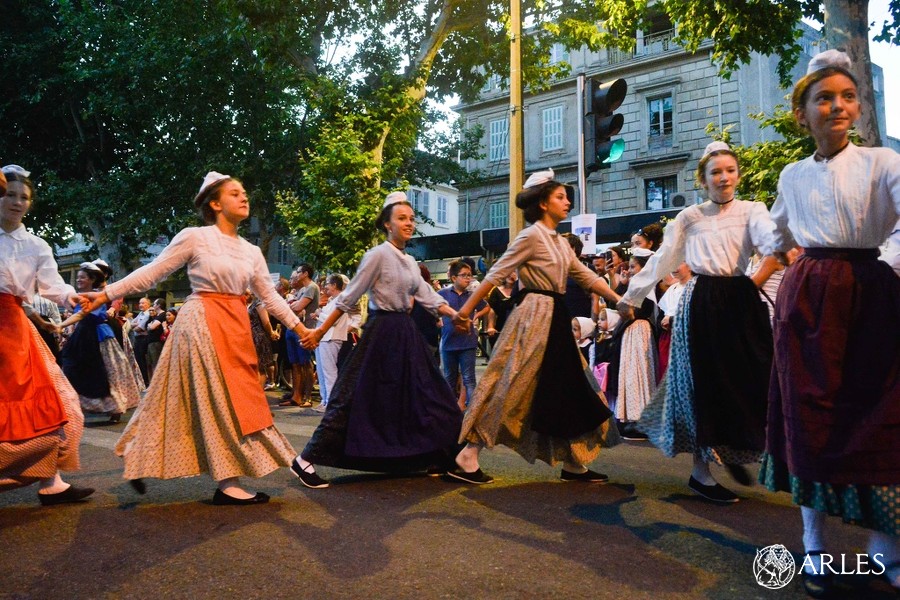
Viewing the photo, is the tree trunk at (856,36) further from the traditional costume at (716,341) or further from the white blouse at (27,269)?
the white blouse at (27,269)

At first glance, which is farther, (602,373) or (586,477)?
(602,373)

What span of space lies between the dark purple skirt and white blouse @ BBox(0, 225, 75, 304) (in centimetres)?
396

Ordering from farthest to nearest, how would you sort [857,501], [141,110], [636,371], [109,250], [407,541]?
[109,250] → [141,110] → [636,371] → [407,541] → [857,501]

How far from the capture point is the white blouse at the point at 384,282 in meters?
5.37

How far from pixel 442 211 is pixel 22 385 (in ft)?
154

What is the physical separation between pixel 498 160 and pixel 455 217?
16.6 metres

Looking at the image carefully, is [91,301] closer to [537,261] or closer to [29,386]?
[29,386]

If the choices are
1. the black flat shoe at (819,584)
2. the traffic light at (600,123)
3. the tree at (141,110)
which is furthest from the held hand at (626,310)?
the tree at (141,110)

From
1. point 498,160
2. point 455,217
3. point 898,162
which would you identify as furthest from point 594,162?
point 455,217

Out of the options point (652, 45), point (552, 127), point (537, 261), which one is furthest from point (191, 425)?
point (552, 127)

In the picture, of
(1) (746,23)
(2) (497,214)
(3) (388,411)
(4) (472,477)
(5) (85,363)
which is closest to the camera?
(4) (472,477)

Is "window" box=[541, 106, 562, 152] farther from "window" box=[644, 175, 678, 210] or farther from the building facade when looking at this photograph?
"window" box=[644, 175, 678, 210]


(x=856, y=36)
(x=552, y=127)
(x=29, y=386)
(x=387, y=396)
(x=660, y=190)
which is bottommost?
(x=387, y=396)

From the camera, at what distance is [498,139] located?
1468 inches
